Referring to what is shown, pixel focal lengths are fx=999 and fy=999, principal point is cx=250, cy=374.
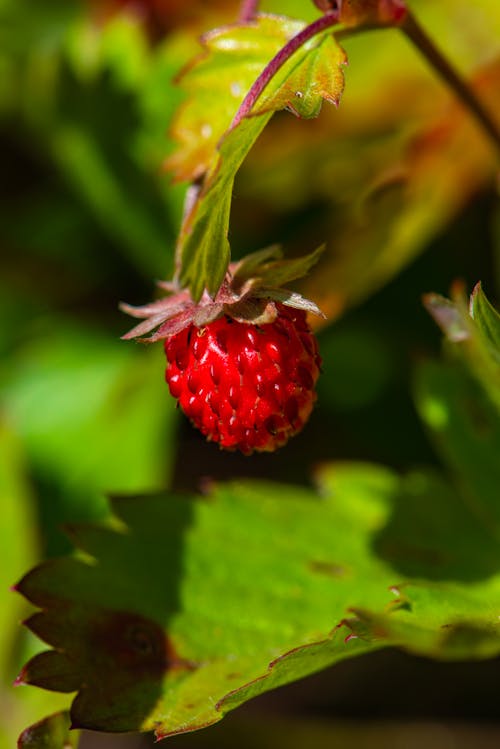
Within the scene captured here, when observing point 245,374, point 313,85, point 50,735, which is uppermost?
point 313,85

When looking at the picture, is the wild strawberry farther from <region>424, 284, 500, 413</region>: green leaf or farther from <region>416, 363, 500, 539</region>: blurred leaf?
<region>416, 363, 500, 539</region>: blurred leaf

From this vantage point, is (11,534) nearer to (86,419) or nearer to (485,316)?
(86,419)

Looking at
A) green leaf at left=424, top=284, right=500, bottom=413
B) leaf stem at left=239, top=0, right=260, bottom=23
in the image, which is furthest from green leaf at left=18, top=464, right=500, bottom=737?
leaf stem at left=239, top=0, right=260, bottom=23

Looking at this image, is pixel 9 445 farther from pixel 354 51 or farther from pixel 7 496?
pixel 354 51

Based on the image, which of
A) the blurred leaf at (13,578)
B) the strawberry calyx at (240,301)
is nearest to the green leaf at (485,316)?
the strawberry calyx at (240,301)

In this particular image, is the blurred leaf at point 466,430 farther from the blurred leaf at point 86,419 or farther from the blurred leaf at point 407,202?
the blurred leaf at point 86,419

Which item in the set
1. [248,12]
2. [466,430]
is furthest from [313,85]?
[466,430]
